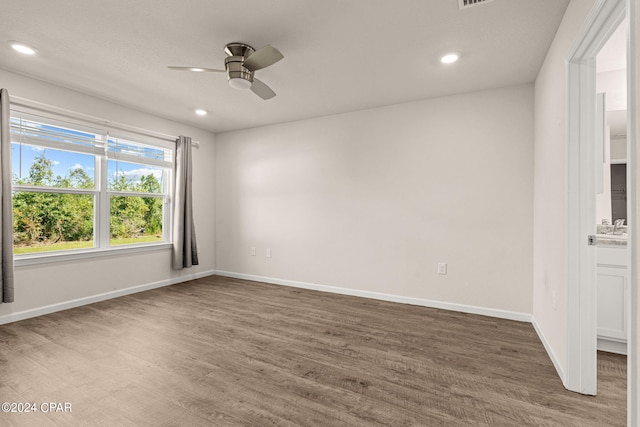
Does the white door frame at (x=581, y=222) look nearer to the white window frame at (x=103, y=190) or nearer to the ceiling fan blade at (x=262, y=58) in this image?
the ceiling fan blade at (x=262, y=58)

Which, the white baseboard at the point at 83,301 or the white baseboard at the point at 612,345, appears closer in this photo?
the white baseboard at the point at 612,345

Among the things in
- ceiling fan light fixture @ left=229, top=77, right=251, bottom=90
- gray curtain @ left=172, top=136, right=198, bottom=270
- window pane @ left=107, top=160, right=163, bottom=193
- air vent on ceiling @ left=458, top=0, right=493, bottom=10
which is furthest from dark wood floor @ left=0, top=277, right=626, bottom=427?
air vent on ceiling @ left=458, top=0, right=493, bottom=10

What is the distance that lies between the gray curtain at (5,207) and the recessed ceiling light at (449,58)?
414 cm

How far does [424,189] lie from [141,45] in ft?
10.4

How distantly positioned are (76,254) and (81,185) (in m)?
0.83

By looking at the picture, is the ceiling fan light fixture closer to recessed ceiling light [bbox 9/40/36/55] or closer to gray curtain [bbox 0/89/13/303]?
recessed ceiling light [bbox 9/40/36/55]

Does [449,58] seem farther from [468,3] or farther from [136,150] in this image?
[136,150]

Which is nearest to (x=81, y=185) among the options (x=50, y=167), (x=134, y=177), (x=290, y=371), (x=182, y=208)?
(x=50, y=167)

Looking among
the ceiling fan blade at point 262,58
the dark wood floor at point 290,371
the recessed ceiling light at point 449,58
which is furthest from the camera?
the recessed ceiling light at point 449,58

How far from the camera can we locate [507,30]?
86.7 inches

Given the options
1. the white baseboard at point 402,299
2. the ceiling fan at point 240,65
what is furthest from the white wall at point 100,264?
the ceiling fan at point 240,65

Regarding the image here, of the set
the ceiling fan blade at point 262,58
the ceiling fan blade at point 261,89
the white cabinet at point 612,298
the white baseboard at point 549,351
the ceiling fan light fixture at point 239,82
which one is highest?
the ceiling fan blade at point 262,58

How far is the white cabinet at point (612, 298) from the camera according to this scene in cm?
232

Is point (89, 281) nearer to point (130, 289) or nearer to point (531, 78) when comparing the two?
point (130, 289)
